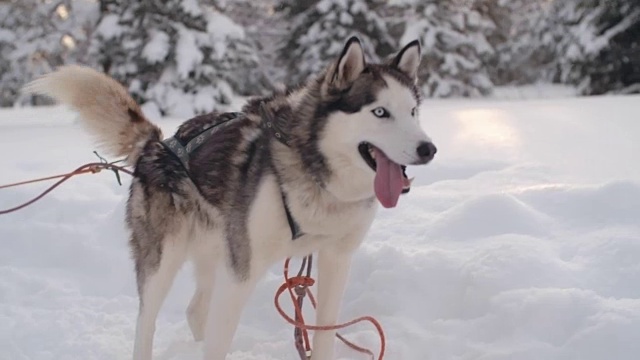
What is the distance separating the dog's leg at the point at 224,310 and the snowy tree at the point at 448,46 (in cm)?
1307

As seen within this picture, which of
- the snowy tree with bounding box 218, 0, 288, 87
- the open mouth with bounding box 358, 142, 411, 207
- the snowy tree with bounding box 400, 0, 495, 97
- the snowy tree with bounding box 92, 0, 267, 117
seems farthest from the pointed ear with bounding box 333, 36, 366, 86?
the snowy tree with bounding box 218, 0, 288, 87

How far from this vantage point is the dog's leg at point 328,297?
2588mm

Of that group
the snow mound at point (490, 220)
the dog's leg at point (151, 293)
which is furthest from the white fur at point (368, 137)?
the snow mound at point (490, 220)

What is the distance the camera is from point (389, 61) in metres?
2.42

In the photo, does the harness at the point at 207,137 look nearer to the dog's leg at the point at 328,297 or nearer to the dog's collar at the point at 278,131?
the dog's collar at the point at 278,131

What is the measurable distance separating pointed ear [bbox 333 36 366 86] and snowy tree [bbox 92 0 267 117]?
9.64 meters

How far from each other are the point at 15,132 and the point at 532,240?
715 centimetres

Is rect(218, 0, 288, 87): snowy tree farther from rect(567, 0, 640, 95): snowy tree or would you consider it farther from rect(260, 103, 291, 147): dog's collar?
rect(260, 103, 291, 147): dog's collar

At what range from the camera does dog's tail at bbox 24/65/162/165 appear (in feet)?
9.43

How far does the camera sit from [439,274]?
311cm

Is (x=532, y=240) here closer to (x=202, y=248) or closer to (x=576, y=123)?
(x=202, y=248)

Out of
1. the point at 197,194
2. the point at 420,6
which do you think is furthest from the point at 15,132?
the point at 420,6

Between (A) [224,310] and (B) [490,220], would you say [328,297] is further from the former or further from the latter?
(B) [490,220]

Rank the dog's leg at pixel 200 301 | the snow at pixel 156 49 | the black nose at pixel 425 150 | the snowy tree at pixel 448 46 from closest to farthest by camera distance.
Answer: the black nose at pixel 425 150
the dog's leg at pixel 200 301
the snow at pixel 156 49
the snowy tree at pixel 448 46
